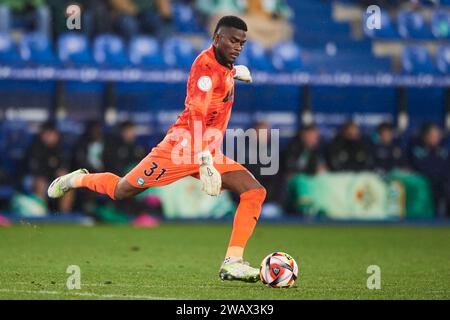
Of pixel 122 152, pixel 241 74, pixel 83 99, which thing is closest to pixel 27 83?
pixel 83 99

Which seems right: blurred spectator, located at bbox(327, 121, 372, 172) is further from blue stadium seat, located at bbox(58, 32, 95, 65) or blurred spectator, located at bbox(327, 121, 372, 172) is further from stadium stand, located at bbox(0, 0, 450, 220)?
blue stadium seat, located at bbox(58, 32, 95, 65)

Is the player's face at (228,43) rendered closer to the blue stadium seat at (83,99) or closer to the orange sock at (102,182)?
the orange sock at (102,182)

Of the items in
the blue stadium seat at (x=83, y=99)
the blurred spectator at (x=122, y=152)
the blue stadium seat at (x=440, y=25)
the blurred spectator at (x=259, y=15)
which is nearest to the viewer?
the blurred spectator at (x=122, y=152)

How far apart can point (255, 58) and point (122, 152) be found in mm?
3504

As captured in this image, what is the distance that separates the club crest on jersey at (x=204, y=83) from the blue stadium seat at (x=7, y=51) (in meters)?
9.37

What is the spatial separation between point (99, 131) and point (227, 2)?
5152 millimetres

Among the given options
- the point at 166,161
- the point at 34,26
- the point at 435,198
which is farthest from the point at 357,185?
the point at 166,161

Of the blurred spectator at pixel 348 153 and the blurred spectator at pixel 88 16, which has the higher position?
the blurred spectator at pixel 88 16

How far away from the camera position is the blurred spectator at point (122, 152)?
17.8m

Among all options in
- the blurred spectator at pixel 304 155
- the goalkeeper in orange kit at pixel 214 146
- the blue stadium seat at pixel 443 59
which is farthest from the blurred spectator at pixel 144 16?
the goalkeeper in orange kit at pixel 214 146

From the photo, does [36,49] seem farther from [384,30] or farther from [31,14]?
[384,30]

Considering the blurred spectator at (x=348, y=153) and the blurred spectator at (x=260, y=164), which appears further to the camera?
the blurred spectator at (x=348, y=153)

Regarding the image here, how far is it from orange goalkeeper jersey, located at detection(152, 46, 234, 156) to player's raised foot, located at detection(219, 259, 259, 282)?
3.47 ft

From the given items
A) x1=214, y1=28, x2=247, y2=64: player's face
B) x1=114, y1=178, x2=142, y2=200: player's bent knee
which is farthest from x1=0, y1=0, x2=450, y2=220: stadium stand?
x1=214, y1=28, x2=247, y2=64: player's face
